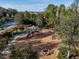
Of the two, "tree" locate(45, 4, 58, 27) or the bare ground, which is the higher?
"tree" locate(45, 4, 58, 27)

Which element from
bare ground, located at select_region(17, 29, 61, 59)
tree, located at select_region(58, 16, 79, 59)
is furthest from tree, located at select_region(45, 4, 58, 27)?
tree, located at select_region(58, 16, 79, 59)

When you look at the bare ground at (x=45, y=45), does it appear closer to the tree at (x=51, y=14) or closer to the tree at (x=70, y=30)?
the tree at (x=70, y=30)

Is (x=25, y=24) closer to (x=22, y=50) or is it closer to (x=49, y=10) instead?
(x=49, y=10)

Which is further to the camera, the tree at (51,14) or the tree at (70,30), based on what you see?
the tree at (51,14)

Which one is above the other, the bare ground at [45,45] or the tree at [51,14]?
the tree at [51,14]

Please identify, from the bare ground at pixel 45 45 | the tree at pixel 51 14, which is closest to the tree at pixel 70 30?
the bare ground at pixel 45 45

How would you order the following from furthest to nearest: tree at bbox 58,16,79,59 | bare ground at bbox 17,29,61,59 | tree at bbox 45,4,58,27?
tree at bbox 45,4,58,27, bare ground at bbox 17,29,61,59, tree at bbox 58,16,79,59

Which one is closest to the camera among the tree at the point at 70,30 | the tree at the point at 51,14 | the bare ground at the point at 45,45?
the tree at the point at 70,30

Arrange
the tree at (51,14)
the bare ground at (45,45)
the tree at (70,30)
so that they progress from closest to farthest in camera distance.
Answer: the tree at (70,30) → the bare ground at (45,45) → the tree at (51,14)

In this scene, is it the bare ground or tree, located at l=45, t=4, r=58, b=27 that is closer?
the bare ground

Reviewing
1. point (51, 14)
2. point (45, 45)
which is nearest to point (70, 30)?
point (45, 45)

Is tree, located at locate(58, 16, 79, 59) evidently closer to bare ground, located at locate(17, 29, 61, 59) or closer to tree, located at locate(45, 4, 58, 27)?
bare ground, located at locate(17, 29, 61, 59)
